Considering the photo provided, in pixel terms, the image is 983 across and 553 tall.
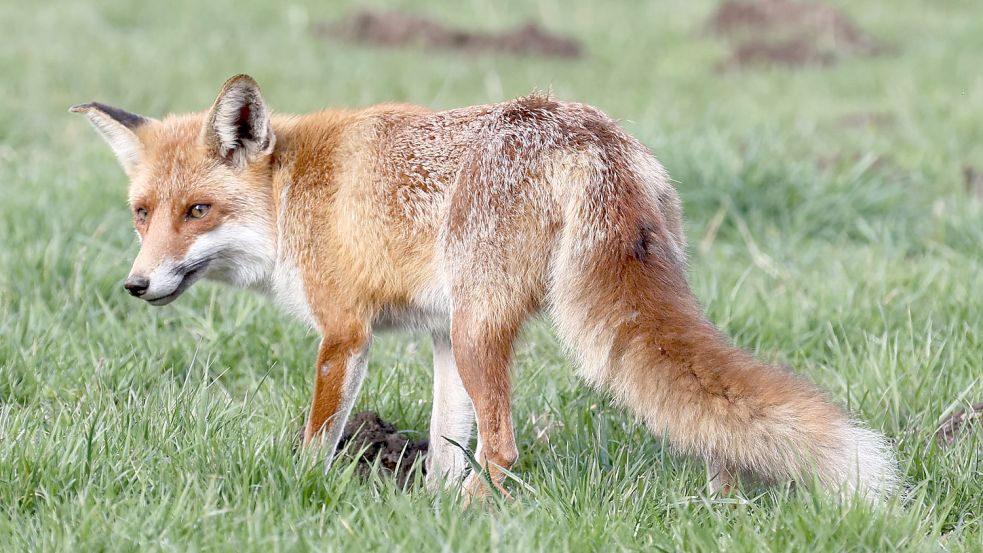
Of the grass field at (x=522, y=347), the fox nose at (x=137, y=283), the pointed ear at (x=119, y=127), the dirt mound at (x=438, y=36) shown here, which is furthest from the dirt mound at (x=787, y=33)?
the fox nose at (x=137, y=283)

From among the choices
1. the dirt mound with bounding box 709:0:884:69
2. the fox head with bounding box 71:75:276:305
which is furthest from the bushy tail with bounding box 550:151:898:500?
the dirt mound with bounding box 709:0:884:69

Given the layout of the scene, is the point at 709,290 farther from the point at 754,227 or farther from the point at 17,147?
the point at 17,147

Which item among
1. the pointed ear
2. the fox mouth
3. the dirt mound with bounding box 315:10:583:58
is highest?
the dirt mound with bounding box 315:10:583:58

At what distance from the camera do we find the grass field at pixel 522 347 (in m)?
3.43

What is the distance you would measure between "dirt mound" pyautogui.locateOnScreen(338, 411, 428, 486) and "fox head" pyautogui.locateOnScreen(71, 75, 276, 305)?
72 centimetres

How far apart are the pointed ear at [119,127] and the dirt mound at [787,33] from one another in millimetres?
9626

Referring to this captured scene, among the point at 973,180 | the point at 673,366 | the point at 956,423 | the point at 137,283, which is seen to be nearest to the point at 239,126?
the point at 137,283

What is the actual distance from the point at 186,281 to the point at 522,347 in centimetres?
148

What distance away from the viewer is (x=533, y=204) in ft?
12.6

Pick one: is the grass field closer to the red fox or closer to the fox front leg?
the fox front leg

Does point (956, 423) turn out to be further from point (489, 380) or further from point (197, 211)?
point (197, 211)

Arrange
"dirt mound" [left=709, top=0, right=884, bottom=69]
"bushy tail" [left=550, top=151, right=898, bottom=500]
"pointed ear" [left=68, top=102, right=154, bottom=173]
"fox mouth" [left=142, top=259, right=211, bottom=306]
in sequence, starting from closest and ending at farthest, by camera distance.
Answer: "bushy tail" [left=550, top=151, right=898, bottom=500]
"fox mouth" [left=142, top=259, right=211, bottom=306]
"pointed ear" [left=68, top=102, right=154, bottom=173]
"dirt mound" [left=709, top=0, right=884, bottom=69]

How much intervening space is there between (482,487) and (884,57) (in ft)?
36.5

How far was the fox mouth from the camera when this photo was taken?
421 cm
